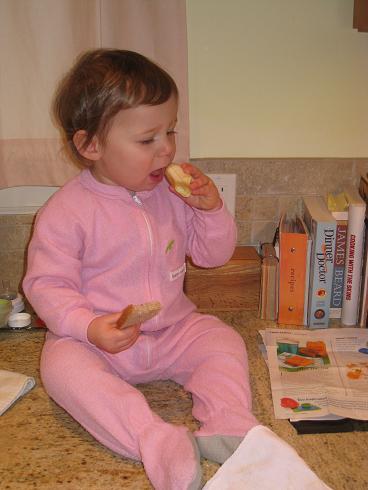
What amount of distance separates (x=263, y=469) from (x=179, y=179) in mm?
535

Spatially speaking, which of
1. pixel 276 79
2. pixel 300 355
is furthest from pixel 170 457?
pixel 276 79

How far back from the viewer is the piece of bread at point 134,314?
945 mm

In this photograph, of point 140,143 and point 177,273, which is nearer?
point 140,143

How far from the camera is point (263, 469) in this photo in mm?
840

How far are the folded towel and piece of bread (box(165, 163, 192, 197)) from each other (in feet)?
1.57

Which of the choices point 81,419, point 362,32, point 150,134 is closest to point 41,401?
point 81,419

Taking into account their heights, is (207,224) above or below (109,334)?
above

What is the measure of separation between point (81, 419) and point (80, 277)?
0.92ft

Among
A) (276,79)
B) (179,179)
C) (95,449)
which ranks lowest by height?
(95,449)

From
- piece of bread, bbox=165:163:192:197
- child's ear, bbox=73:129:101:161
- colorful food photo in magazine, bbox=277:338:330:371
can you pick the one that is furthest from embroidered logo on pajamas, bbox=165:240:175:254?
colorful food photo in magazine, bbox=277:338:330:371

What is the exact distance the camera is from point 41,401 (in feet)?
3.60

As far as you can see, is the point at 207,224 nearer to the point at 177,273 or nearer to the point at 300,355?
the point at 177,273

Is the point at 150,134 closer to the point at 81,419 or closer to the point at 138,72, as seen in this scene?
the point at 138,72

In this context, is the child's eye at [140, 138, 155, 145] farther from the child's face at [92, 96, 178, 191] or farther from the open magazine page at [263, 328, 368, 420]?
the open magazine page at [263, 328, 368, 420]
